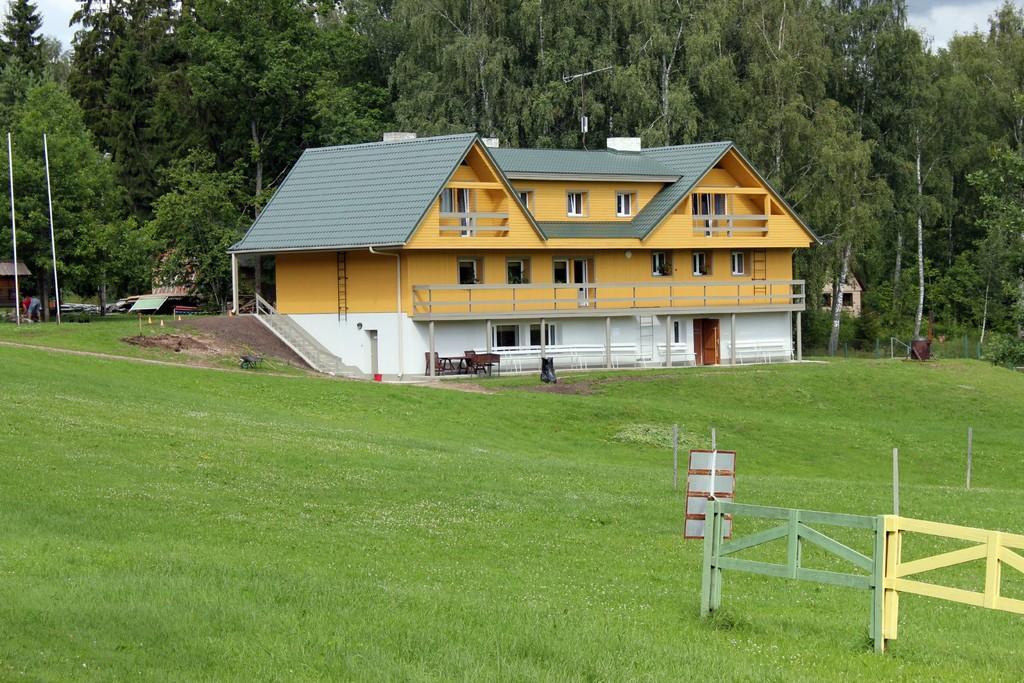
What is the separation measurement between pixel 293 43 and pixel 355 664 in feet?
213

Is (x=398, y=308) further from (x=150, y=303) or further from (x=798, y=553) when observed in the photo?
(x=798, y=553)

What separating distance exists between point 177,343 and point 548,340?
14.7 m

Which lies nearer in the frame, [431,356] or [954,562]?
[954,562]

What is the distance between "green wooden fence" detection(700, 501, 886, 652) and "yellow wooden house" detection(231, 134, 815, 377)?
122ft

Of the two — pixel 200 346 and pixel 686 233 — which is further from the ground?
pixel 686 233

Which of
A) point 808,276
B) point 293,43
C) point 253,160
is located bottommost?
point 808,276

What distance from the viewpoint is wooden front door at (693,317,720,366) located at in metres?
58.6

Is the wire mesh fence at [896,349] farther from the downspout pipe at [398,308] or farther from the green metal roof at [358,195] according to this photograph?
the downspout pipe at [398,308]

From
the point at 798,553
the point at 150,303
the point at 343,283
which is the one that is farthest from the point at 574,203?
the point at 798,553

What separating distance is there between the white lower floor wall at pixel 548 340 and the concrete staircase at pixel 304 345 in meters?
0.33

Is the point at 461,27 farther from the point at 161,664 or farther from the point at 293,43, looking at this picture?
the point at 161,664

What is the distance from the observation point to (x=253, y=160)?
239 feet

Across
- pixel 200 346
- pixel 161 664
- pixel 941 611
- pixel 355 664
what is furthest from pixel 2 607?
pixel 200 346

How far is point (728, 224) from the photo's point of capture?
59.6 meters
